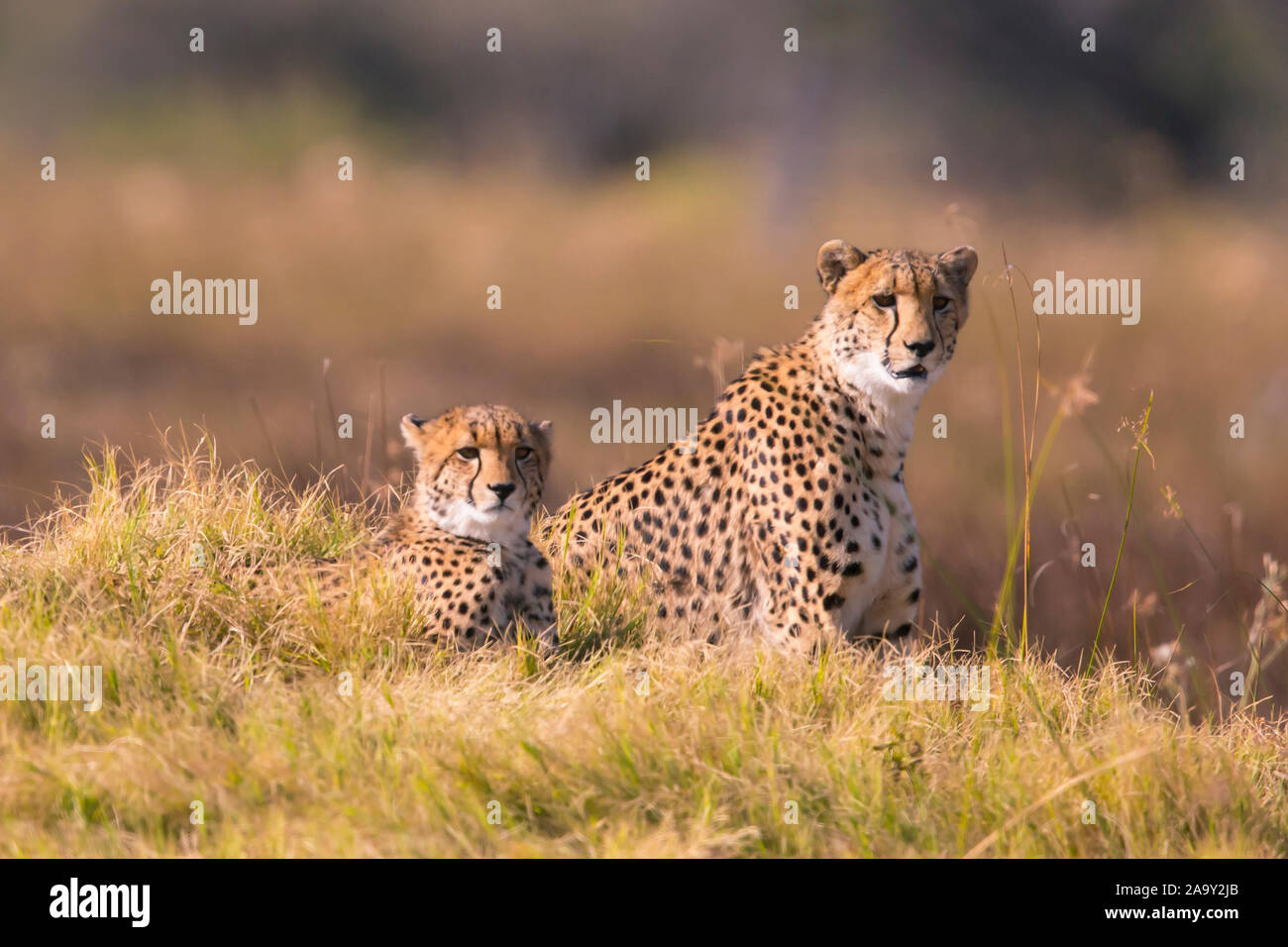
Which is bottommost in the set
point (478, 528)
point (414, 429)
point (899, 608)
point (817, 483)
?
point (899, 608)

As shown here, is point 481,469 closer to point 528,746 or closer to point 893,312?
point 528,746

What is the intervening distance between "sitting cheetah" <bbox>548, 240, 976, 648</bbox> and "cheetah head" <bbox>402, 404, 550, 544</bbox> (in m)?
0.51

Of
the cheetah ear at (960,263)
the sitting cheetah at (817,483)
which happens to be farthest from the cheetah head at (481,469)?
the cheetah ear at (960,263)

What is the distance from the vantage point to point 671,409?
4.85 meters

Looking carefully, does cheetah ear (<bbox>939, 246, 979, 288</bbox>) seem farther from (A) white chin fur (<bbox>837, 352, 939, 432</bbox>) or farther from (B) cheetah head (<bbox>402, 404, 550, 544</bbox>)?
(B) cheetah head (<bbox>402, 404, 550, 544</bbox>)

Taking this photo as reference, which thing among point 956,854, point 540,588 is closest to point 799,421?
Result: point 540,588

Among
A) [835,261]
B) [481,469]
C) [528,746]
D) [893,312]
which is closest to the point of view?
[528,746]

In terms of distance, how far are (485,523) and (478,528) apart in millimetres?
35

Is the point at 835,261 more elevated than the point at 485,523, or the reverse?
the point at 835,261

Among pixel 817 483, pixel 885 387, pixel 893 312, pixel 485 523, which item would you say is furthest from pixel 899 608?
pixel 485 523

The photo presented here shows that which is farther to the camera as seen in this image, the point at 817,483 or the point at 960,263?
the point at 960,263

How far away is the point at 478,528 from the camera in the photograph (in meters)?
4.13

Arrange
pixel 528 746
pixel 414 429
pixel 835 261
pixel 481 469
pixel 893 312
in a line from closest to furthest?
pixel 528 746
pixel 481 469
pixel 414 429
pixel 893 312
pixel 835 261
